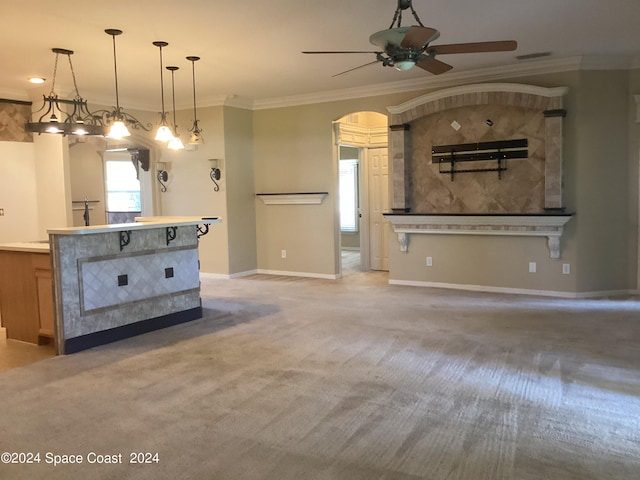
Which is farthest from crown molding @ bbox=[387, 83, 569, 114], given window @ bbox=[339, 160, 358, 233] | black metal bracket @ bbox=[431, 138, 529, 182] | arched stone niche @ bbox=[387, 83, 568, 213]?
window @ bbox=[339, 160, 358, 233]

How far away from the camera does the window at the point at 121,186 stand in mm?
10984

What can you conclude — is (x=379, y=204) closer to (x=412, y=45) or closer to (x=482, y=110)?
(x=482, y=110)

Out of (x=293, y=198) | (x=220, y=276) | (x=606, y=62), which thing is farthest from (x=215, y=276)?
(x=606, y=62)

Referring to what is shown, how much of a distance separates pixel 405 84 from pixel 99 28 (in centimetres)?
379

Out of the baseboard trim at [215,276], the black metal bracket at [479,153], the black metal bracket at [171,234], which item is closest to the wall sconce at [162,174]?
the baseboard trim at [215,276]

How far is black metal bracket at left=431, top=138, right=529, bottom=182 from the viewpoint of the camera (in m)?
6.23

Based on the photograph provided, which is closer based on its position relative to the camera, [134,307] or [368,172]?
[134,307]

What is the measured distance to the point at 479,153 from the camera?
6438mm

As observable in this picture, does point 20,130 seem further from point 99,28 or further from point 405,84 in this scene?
point 405,84

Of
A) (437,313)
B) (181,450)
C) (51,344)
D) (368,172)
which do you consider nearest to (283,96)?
(368,172)

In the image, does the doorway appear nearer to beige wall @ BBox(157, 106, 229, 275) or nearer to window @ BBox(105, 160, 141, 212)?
beige wall @ BBox(157, 106, 229, 275)

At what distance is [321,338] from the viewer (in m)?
4.50

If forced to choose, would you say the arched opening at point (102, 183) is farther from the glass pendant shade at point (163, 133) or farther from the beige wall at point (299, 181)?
the glass pendant shade at point (163, 133)

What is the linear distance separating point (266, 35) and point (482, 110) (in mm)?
2983
